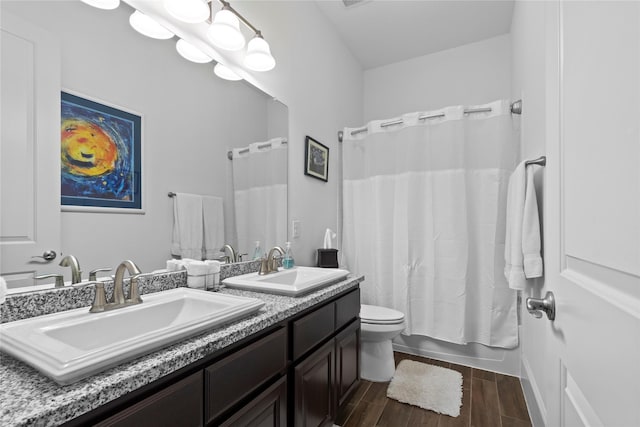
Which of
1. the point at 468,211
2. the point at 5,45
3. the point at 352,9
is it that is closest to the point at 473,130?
the point at 468,211

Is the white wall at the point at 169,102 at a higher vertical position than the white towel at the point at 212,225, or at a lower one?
higher

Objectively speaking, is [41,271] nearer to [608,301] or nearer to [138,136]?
[138,136]

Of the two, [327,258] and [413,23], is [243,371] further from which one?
[413,23]

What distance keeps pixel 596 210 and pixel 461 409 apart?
1.82m

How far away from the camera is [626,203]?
0.43 m

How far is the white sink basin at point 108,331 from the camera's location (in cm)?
62

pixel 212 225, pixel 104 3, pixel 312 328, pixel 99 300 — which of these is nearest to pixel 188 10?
pixel 104 3

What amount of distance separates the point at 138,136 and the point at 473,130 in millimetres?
2217

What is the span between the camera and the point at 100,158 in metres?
1.11

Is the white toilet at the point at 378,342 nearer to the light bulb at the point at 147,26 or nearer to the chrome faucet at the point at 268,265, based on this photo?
the chrome faucet at the point at 268,265

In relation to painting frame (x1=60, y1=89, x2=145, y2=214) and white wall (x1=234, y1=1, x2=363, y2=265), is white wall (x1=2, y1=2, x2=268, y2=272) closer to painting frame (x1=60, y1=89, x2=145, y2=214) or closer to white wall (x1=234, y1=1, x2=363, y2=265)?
painting frame (x1=60, y1=89, x2=145, y2=214)

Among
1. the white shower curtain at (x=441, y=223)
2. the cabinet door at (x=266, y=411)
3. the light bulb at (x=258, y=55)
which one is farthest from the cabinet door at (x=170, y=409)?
the white shower curtain at (x=441, y=223)

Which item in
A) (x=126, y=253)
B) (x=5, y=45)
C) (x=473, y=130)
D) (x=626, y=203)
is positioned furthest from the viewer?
(x=473, y=130)

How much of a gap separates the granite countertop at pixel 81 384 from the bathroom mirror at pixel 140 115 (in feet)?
1.45
